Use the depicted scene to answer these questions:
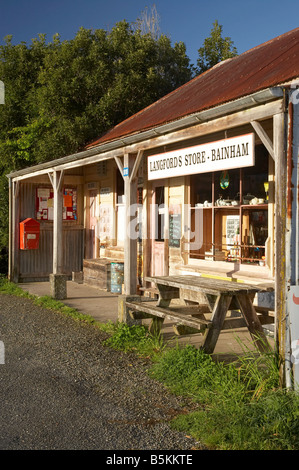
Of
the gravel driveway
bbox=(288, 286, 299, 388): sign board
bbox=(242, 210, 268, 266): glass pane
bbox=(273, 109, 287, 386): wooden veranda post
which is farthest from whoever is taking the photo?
bbox=(242, 210, 268, 266): glass pane

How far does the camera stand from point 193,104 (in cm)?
868

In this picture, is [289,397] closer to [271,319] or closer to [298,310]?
[298,310]

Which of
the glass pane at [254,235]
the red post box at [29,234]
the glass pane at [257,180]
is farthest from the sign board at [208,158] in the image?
the red post box at [29,234]

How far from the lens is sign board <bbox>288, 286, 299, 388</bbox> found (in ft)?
14.1

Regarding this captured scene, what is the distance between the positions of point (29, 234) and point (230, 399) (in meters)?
9.44

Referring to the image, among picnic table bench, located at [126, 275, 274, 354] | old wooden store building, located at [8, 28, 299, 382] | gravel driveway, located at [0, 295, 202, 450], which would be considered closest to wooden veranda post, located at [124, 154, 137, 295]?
old wooden store building, located at [8, 28, 299, 382]

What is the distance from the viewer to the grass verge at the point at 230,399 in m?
3.67

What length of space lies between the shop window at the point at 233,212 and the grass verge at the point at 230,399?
104 inches

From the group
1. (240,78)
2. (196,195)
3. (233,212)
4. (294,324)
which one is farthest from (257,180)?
(294,324)

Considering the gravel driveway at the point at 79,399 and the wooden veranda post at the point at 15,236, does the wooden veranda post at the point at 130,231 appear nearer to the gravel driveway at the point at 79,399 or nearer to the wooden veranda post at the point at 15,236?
the gravel driveway at the point at 79,399

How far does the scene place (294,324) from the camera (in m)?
4.36

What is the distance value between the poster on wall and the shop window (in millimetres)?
5355

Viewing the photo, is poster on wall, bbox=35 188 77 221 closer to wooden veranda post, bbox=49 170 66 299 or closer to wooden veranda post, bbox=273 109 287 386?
wooden veranda post, bbox=49 170 66 299

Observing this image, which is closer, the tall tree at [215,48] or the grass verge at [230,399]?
the grass verge at [230,399]
